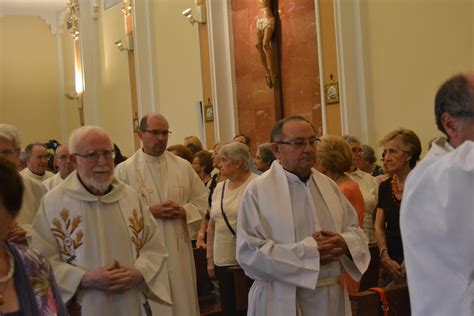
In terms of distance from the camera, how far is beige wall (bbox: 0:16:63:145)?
78.1ft

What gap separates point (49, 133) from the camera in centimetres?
2412

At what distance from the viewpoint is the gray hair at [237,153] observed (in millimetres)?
6570

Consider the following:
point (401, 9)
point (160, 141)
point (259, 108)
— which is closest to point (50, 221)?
point (160, 141)

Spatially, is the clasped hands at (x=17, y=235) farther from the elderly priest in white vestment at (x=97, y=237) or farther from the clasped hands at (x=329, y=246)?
the clasped hands at (x=329, y=246)

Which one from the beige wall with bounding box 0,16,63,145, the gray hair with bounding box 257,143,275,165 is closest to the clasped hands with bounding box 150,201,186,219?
the gray hair with bounding box 257,143,275,165

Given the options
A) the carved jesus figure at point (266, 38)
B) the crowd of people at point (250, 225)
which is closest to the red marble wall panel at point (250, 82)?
the carved jesus figure at point (266, 38)

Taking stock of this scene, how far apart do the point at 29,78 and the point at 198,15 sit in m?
10.7

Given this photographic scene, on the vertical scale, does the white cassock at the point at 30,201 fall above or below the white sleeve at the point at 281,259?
above

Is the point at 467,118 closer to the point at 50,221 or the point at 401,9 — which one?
the point at 50,221

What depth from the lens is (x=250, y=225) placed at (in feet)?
15.0

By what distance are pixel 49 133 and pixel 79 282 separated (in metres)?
20.3

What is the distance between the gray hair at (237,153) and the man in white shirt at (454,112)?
3.60 meters

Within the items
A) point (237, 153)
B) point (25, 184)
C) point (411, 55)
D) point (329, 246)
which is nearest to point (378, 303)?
point (329, 246)

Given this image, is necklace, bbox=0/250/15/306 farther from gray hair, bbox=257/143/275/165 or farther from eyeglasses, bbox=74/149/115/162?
gray hair, bbox=257/143/275/165
